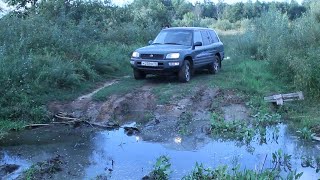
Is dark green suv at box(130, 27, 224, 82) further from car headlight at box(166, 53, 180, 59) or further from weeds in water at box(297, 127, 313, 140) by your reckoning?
weeds in water at box(297, 127, 313, 140)

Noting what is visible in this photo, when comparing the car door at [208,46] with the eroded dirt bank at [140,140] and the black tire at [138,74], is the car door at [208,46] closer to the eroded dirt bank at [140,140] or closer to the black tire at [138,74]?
the black tire at [138,74]

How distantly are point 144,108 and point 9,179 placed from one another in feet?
→ 16.8

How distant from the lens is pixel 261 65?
16.2 m

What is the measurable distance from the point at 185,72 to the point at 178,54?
2.36 ft

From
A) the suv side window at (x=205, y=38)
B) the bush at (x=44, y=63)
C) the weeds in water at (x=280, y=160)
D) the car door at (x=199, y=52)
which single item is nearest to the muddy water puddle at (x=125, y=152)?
the weeds in water at (x=280, y=160)

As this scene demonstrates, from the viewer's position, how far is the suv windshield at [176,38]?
45.1 feet

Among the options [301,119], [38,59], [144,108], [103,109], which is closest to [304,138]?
[301,119]

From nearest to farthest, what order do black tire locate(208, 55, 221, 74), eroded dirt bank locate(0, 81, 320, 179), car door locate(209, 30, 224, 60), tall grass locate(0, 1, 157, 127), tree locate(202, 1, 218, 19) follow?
eroded dirt bank locate(0, 81, 320, 179) → tall grass locate(0, 1, 157, 127) → black tire locate(208, 55, 221, 74) → car door locate(209, 30, 224, 60) → tree locate(202, 1, 218, 19)

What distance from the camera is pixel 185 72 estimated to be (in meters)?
13.1

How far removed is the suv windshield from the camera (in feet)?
45.1

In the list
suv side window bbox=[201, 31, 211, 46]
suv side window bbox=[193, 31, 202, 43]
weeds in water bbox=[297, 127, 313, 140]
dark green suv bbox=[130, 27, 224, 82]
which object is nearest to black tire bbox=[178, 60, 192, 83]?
dark green suv bbox=[130, 27, 224, 82]

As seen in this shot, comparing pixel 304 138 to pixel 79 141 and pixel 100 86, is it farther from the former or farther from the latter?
pixel 100 86

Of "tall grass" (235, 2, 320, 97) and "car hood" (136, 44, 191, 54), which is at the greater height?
"car hood" (136, 44, 191, 54)

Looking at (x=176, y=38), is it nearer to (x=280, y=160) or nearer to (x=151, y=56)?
(x=151, y=56)
